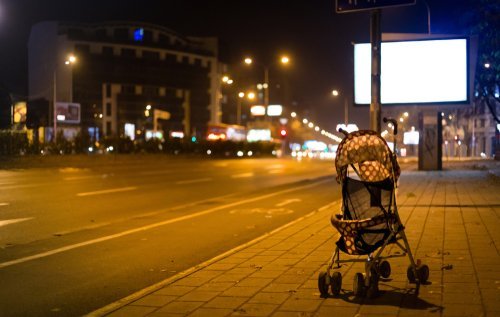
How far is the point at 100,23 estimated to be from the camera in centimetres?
9700

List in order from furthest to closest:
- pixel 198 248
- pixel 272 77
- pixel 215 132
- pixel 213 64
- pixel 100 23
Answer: pixel 272 77
pixel 213 64
pixel 100 23
pixel 215 132
pixel 198 248

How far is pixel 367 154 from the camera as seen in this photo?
648 centimetres

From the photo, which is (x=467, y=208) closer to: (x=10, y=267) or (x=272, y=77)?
(x=10, y=267)

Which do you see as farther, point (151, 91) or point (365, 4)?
point (151, 91)

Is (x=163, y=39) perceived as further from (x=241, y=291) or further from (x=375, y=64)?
(x=241, y=291)

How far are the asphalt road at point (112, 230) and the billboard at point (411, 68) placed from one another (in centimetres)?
394

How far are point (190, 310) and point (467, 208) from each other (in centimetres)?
1020

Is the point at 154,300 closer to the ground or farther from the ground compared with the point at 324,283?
closer to the ground

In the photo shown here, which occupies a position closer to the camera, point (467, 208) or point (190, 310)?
point (190, 310)

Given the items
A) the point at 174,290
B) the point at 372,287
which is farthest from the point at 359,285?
the point at 174,290

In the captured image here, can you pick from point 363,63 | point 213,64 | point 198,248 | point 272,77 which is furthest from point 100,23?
point 198,248

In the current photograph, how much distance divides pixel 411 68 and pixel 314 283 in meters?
13.0

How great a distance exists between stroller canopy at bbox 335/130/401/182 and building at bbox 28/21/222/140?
8083 centimetres

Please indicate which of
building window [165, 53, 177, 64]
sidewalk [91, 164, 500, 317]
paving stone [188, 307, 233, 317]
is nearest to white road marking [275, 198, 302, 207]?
sidewalk [91, 164, 500, 317]
